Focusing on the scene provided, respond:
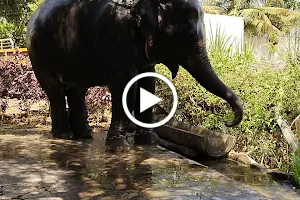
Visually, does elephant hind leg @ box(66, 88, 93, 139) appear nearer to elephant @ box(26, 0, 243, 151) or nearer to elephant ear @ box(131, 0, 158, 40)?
elephant @ box(26, 0, 243, 151)

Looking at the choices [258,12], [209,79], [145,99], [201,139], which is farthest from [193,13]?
[258,12]

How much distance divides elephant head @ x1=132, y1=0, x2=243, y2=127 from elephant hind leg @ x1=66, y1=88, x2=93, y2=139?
5.29 ft

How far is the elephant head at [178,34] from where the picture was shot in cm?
451

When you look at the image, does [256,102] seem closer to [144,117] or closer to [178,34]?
[144,117]

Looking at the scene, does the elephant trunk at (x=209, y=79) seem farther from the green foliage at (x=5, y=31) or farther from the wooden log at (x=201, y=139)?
the green foliage at (x=5, y=31)

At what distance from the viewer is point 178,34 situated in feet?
15.1

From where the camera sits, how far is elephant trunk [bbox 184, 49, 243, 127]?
14.4 ft

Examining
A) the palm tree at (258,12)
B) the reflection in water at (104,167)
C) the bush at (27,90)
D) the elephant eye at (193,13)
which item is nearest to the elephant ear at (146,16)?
the elephant eye at (193,13)

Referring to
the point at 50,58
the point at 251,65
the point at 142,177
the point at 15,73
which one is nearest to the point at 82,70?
the point at 50,58

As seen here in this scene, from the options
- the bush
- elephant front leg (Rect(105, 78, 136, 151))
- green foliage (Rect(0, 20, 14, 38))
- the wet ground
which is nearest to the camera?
the wet ground

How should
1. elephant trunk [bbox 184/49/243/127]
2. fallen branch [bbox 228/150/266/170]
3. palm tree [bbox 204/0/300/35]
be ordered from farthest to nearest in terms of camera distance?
Answer: 1. palm tree [bbox 204/0/300/35]
2. fallen branch [bbox 228/150/266/170]
3. elephant trunk [bbox 184/49/243/127]

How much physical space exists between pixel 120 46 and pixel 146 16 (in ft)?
1.36

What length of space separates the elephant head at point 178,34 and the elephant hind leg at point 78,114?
1611 millimetres

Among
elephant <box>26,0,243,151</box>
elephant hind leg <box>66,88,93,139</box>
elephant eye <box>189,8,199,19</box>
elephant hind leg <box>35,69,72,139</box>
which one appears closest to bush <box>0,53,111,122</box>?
elephant hind leg <box>66,88,93,139</box>
